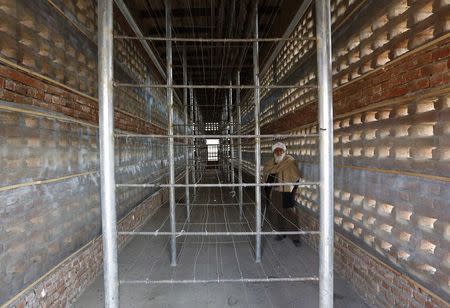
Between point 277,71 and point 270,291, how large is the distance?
4330 mm

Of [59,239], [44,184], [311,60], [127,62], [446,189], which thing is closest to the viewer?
[446,189]

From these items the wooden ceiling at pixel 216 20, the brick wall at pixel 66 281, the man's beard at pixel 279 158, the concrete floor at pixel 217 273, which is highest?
the wooden ceiling at pixel 216 20

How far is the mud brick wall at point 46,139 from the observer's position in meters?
1.95

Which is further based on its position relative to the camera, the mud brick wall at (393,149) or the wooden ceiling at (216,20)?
the wooden ceiling at (216,20)

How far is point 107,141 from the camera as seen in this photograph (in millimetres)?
1550

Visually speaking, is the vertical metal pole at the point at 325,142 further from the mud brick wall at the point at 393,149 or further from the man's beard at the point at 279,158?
the man's beard at the point at 279,158

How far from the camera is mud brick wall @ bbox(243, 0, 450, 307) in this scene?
74.3 inches

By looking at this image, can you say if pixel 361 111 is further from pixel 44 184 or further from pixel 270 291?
pixel 44 184

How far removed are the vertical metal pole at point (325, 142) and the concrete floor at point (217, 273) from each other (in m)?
1.36

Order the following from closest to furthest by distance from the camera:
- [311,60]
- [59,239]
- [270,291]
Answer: [59,239] < [270,291] < [311,60]

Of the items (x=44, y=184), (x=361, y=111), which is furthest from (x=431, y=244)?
(x=44, y=184)

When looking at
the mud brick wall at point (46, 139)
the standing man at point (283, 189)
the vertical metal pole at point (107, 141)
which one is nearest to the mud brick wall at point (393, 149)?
the standing man at point (283, 189)

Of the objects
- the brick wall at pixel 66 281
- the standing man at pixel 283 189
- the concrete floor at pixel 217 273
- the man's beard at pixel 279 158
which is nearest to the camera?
the brick wall at pixel 66 281

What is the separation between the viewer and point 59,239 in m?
2.58
